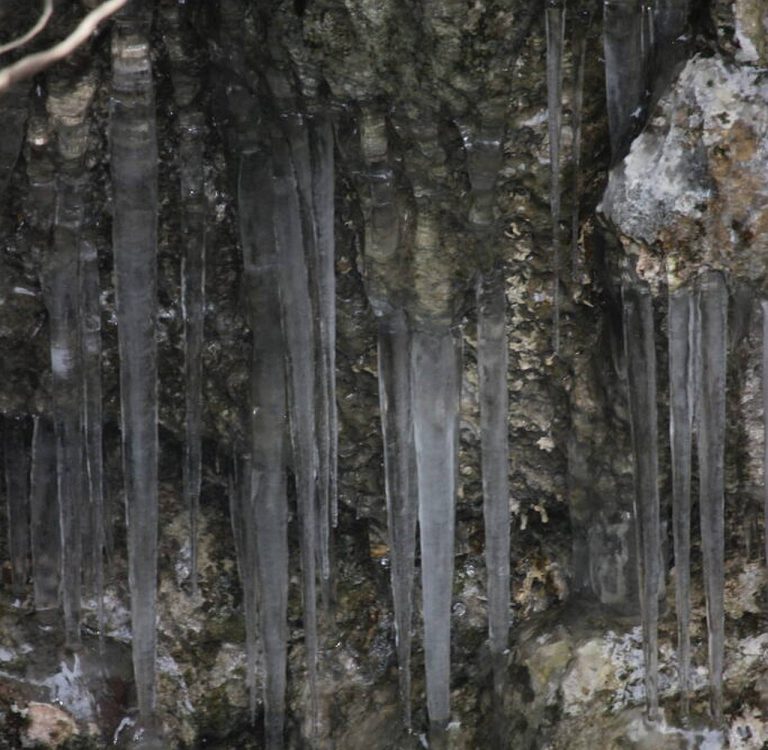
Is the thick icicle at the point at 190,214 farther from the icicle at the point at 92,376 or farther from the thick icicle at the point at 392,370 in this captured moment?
the thick icicle at the point at 392,370

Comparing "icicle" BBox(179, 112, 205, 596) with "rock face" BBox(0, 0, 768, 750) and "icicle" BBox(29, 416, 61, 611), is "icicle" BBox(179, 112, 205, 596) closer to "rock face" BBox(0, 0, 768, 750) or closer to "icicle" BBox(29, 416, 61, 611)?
"rock face" BBox(0, 0, 768, 750)

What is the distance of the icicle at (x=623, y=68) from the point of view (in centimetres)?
273

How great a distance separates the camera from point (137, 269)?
9.24 feet

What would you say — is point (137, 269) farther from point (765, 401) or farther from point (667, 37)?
point (765, 401)

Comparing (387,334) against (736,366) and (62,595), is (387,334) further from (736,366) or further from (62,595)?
(62,595)

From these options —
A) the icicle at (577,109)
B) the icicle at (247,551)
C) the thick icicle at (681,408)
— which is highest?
the icicle at (577,109)

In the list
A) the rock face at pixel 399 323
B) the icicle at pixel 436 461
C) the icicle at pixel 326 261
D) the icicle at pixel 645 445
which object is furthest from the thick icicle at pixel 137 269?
the icicle at pixel 645 445

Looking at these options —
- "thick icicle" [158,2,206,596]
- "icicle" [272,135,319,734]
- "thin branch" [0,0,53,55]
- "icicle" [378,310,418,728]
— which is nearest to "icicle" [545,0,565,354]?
"icicle" [378,310,418,728]

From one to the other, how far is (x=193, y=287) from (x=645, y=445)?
1.15 m

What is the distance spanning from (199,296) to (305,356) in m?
0.30

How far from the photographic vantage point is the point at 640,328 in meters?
2.85

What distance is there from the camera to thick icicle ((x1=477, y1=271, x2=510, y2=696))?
304 cm

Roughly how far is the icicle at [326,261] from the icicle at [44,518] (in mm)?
824

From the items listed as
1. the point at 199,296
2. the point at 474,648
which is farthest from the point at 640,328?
the point at 474,648
